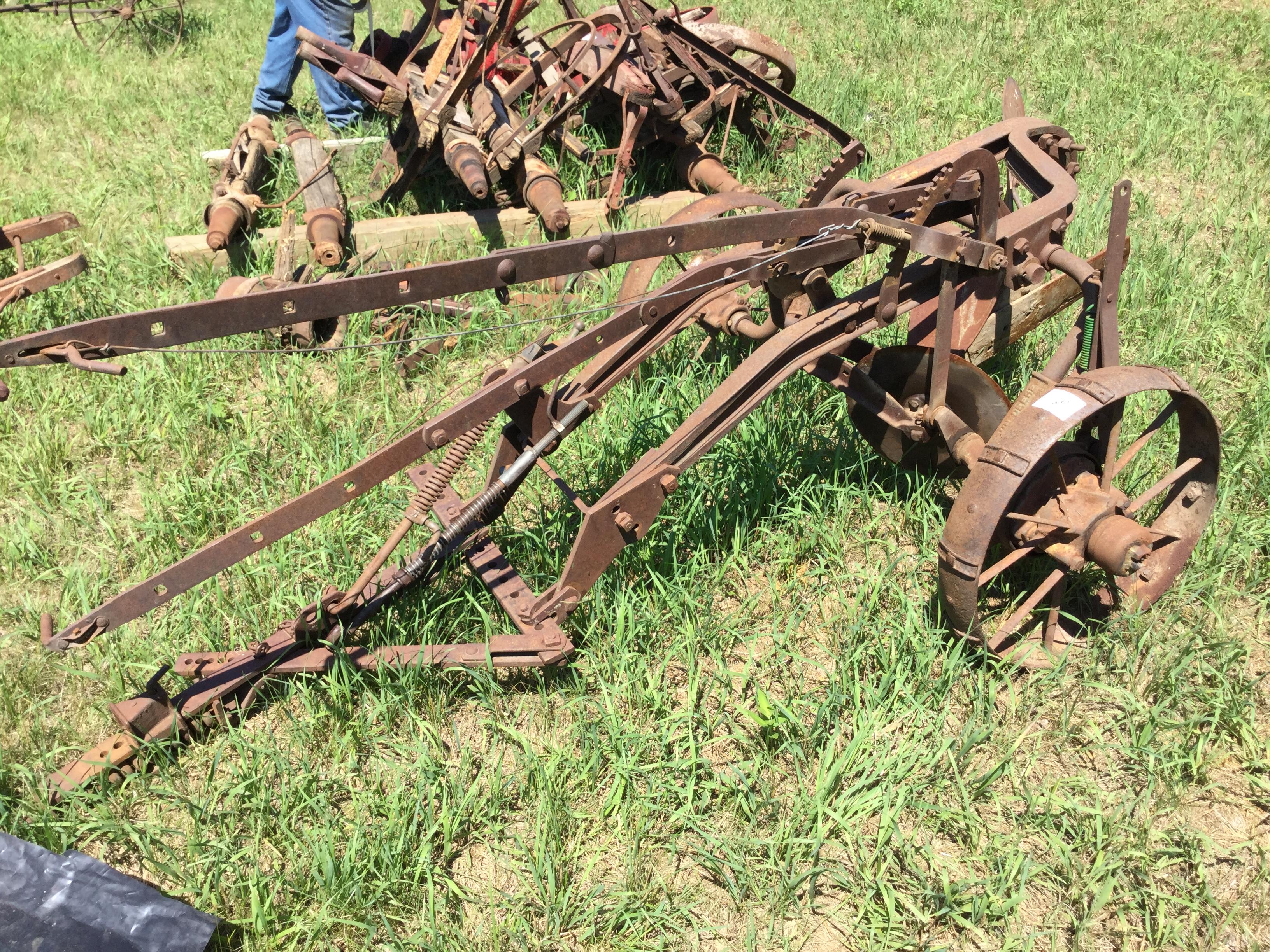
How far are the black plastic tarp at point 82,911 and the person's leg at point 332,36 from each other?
17.0 feet

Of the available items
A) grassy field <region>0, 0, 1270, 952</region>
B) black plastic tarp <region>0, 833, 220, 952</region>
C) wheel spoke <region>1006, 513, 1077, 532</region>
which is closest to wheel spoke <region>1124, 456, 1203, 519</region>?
wheel spoke <region>1006, 513, 1077, 532</region>

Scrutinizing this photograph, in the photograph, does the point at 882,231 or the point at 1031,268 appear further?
the point at 1031,268

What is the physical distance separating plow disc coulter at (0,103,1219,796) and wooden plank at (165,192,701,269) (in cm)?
183

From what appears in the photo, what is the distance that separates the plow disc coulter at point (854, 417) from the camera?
2486mm

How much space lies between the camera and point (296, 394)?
4.09 m

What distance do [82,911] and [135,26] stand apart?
8.58m

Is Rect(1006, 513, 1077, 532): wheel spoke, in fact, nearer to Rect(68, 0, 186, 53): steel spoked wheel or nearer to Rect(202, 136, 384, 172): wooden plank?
Rect(202, 136, 384, 172): wooden plank

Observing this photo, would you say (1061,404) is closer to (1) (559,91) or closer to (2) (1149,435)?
(2) (1149,435)

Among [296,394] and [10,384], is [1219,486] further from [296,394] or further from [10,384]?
[10,384]

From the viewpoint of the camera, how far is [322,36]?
242 inches

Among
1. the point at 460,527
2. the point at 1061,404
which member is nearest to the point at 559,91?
the point at 460,527

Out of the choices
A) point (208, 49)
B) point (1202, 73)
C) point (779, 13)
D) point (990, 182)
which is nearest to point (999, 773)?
point (990, 182)

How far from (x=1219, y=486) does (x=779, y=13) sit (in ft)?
19.3

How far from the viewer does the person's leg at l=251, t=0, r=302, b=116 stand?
20.6 feet
